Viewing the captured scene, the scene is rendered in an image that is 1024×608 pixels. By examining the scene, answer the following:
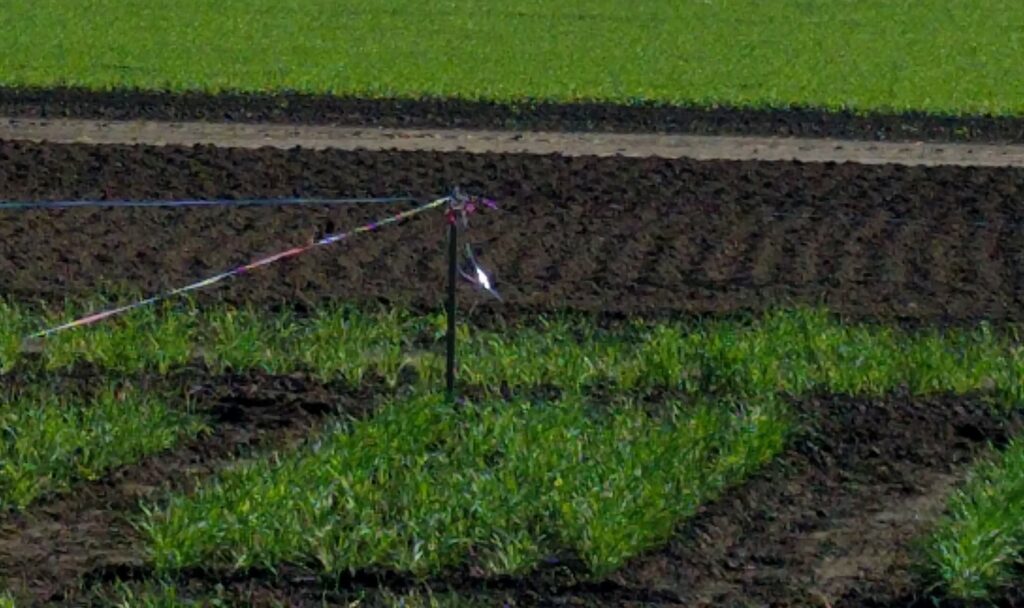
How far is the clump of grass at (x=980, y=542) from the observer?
7168 millimetres

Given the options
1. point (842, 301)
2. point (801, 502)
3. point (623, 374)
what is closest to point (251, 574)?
point (801, 502)

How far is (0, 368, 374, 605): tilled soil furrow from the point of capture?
25.0 ft

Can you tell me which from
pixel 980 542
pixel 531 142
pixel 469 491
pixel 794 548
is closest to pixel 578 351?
pixel 469 491

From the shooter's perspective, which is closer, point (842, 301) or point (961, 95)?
point (842, 301)

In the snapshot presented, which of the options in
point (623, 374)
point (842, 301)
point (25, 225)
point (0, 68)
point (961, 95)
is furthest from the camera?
point (0, 68)

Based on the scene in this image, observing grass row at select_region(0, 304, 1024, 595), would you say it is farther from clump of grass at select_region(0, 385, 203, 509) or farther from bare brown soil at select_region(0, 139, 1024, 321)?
bare brown soil at select_region(0, 139, 1024, 321)

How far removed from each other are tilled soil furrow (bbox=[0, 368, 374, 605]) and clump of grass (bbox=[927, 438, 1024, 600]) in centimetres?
271

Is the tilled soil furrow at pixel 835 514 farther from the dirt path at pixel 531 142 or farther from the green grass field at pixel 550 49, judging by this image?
the green grass field at pixel 550 49

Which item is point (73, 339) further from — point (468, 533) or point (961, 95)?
point (961, 95)

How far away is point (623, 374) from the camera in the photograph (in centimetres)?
1059

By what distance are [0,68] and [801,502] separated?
22111mm

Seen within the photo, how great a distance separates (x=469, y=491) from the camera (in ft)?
26.5

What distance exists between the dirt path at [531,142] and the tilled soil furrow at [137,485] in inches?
365

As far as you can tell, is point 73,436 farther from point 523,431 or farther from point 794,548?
point 794,548
